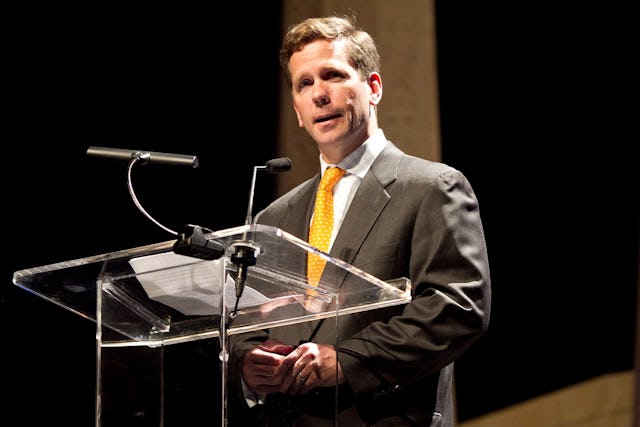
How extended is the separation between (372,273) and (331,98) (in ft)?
2.06

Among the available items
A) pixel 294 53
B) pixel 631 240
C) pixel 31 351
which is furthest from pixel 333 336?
pixel 631 240

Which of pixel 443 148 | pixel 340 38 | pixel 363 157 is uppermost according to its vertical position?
pixel 340 38

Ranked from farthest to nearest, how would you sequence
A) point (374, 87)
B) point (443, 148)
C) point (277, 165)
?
1. point (443, 148)
2. point (374, 87)
3. point (277, 165)

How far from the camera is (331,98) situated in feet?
8.80

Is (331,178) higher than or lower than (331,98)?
lower

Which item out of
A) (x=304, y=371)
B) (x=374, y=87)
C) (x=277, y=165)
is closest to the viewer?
(x=304, y=371)

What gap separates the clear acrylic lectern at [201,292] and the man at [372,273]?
3.7 inches

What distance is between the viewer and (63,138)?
4141 millimetres

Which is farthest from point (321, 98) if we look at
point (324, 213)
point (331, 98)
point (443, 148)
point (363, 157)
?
point (443, 148)

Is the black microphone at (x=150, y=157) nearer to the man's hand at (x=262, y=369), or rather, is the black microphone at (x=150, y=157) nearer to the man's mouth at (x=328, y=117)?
the man's hand at (x=262, y=369)

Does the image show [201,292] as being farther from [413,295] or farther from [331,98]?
[331,98]

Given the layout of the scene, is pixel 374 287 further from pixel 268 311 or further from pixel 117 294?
pixel 117 294

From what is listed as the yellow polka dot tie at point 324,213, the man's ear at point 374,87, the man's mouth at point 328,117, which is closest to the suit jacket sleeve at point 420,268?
the yellow polka dot tie at point 324,213

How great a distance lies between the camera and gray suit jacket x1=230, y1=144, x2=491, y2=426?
2.12m
